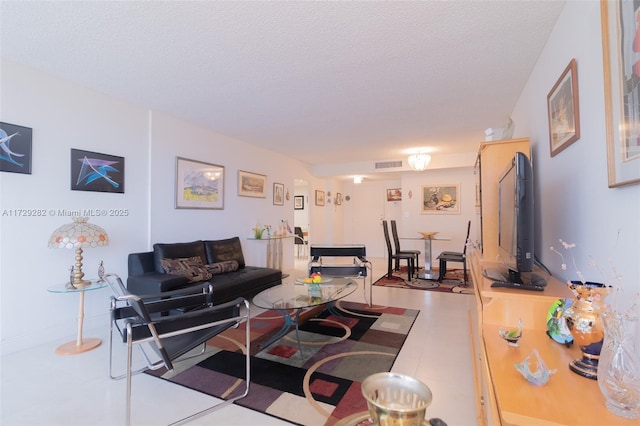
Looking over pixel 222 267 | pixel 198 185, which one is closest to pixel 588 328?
pixel 222 267

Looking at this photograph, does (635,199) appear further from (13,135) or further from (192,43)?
(13,135)

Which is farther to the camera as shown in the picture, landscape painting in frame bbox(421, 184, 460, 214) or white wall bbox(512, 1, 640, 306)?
landscape painting in frame bbox(421, 184, 460, 214)

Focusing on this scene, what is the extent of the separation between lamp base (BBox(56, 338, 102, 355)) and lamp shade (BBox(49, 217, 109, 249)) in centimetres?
89

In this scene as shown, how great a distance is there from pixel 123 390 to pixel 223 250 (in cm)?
237

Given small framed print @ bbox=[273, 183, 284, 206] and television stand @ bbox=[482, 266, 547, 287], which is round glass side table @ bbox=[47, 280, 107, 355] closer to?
television stand @ bbox=[482, 266, 547, 287]

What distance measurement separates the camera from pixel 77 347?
2.57 m

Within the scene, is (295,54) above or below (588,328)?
above

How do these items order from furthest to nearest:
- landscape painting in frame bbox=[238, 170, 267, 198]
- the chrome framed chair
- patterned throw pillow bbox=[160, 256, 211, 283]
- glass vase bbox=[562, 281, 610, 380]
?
landscape painting in frame bbox=[238, 170, 267, 198] → patterned throw pillow bbox=[160, 256, 211, 283] → the chrome framed chair → glass vase bbox=[562, 281, 610, 380]

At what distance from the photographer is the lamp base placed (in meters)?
2.51

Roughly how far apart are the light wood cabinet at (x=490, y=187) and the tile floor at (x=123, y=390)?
3.08 ft

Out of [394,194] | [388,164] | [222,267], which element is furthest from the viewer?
[394,194]

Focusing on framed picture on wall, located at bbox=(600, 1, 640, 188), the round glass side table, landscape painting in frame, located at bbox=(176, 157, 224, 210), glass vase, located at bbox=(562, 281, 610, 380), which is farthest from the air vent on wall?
glass vase, located at bbox=(562, 281, 610, 380)

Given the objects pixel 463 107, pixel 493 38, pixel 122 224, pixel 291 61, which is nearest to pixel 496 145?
pixel 493 38

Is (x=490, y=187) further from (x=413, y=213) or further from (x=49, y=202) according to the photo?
(x=413, y=213)
